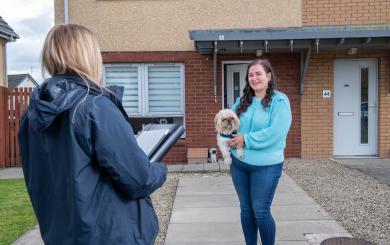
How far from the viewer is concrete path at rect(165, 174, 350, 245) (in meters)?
5.14

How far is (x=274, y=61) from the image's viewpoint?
1098 centimetres

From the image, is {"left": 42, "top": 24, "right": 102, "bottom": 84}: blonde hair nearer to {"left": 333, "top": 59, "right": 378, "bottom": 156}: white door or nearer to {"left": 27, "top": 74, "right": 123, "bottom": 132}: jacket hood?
{"left": 27, "top": 74, "right": 123, "bottom": 132}: jacket hood

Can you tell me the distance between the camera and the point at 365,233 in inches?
207

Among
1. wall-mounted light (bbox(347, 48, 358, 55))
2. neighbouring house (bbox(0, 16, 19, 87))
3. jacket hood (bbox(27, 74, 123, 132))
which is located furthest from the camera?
neighbouring house (bbox(0, 16, 19, 87))

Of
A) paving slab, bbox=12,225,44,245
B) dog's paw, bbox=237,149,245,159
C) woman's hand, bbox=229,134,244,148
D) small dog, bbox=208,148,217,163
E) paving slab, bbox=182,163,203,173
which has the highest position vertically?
woman's hand, bbox=229,134,244,148

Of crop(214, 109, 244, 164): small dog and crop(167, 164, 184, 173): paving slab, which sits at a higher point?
crop(214, 109, 244, 164): small dog

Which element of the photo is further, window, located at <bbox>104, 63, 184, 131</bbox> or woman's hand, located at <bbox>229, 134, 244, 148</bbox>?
window, located at <bbox>104, 63, 184, 131</bbox>

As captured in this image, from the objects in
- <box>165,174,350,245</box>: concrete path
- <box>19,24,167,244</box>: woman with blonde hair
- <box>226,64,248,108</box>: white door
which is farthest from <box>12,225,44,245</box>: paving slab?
<box>226,64,248,108</box>: white door

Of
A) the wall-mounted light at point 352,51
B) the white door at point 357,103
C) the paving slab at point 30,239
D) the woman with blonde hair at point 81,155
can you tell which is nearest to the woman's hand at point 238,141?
the woman with blonde hair at point 81,155

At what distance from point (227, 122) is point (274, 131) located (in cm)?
44

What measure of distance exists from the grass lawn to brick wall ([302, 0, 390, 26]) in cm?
715

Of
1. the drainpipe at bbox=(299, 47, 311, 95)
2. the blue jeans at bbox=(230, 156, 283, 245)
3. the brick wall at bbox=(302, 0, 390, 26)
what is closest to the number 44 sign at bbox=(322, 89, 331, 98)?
the drainpipe at bbox=(299, 47, 311, 95)

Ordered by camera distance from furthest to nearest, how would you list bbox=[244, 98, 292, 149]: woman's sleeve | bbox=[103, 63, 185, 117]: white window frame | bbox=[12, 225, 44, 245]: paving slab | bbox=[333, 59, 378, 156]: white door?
bbox=[103, 63, 185, 117]: white window frame → bbox=[333, 59, 378, 156]: white door → bbox=[12, 225, 44, 245]: paving slab → bbox=[244, 98, 292, 149]: woman's sleeve

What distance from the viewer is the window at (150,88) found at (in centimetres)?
1116
